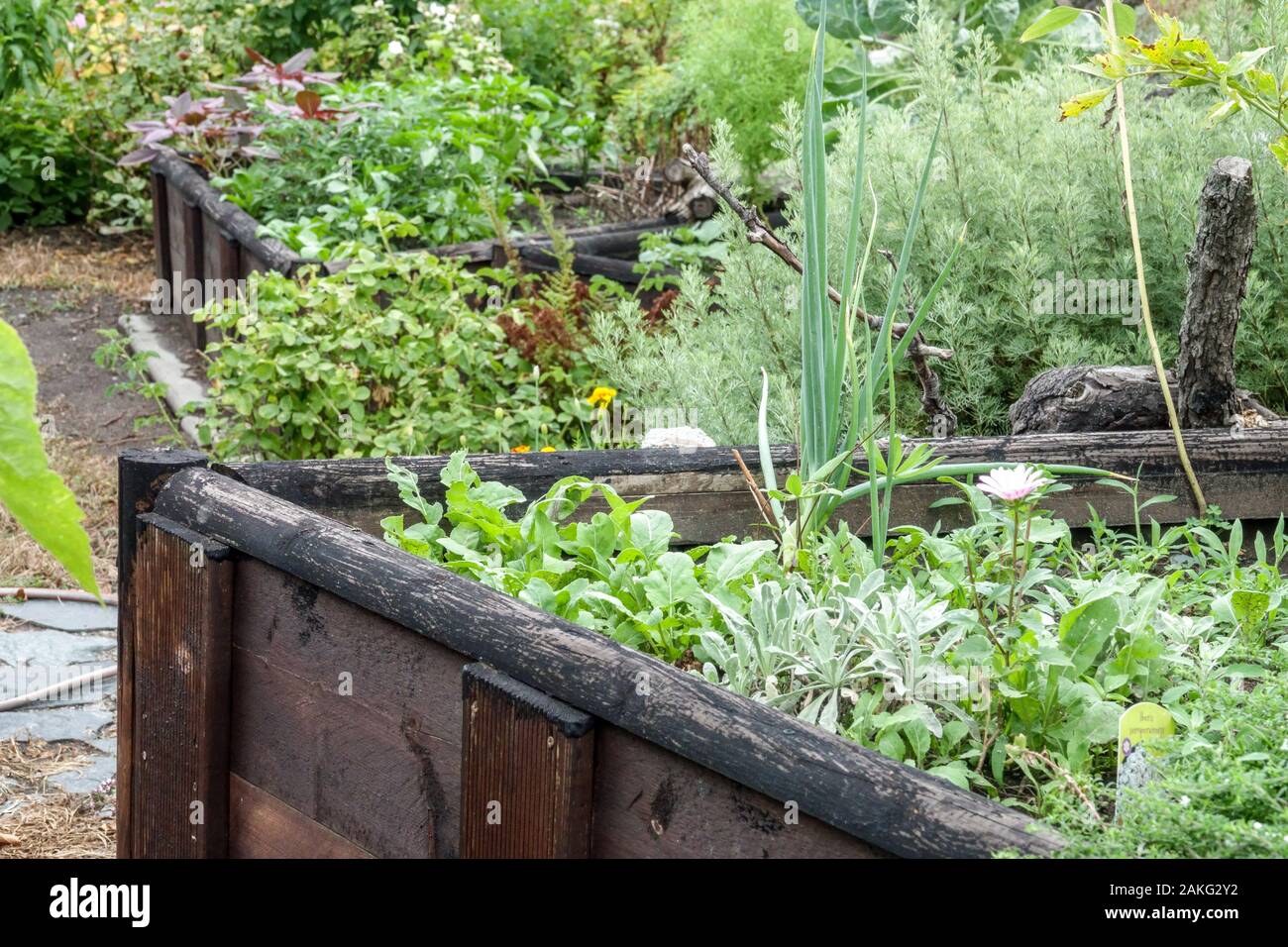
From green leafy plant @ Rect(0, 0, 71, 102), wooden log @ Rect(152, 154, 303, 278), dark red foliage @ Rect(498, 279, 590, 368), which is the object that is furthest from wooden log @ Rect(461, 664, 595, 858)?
green leafy plant @ Rect(0, 0, 71, 102)

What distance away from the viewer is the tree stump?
2502 mm

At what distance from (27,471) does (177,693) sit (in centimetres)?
163

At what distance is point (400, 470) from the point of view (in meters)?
2.15

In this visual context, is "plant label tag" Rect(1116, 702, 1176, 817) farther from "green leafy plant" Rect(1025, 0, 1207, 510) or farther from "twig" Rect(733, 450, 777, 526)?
"green leafy plant" Rect(1025, 0, 1207, 510)

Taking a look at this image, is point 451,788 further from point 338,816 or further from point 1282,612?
point 1282,612

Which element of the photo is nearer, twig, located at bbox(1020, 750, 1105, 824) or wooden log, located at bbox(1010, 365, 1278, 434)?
twig, located at bbox(1020, 750, 1105, 824)

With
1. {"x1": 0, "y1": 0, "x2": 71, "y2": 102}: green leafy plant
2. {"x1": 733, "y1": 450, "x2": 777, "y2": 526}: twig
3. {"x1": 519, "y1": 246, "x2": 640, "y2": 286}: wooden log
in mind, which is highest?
{"x1": 0, "y1": 0, "x2": 71, "y2": 102}: green leafy plant

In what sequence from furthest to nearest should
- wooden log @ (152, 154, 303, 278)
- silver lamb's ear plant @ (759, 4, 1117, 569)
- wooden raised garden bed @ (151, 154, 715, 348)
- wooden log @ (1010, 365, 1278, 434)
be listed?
wooden raised garden bed @ (151, 154, 715, 348)
wooden log @ (152, 154, 303, 278)
wooden log @ (1010, 365, 1278, 434)
silver lamb's ear plant @ (759, 4, 1117, 569)

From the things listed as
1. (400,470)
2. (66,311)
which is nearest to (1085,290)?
→ (400,470)

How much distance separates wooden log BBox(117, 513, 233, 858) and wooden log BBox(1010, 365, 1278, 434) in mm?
1702

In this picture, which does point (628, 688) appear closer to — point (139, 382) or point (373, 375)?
point (373, 375)

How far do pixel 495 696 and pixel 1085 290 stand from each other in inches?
85.3

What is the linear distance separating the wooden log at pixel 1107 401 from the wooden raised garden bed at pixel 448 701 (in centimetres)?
28

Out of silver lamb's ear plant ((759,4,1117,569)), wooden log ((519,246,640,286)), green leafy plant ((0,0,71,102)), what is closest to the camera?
silver lamb's ear plant ((759,4,1117,569))
